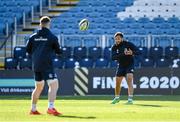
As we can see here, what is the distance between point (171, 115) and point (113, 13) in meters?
20.2

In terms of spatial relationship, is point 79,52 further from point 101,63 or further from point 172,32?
point 172,32

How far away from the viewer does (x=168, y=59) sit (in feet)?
Result: 100

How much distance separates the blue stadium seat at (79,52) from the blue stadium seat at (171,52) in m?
3.88

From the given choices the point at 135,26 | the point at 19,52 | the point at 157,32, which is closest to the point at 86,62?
the point at 19,52

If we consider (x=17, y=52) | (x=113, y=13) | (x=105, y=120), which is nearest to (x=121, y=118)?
(x=105, y=120)

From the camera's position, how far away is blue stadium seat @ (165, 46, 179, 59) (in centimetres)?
3069

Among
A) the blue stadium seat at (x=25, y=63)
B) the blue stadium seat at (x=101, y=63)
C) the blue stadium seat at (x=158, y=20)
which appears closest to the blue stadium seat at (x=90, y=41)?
the blue stadium seat at (x=101, y=63)

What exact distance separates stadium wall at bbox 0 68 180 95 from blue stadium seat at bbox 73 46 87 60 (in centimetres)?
289

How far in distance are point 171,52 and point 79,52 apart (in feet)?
14.3

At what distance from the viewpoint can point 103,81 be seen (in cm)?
2881

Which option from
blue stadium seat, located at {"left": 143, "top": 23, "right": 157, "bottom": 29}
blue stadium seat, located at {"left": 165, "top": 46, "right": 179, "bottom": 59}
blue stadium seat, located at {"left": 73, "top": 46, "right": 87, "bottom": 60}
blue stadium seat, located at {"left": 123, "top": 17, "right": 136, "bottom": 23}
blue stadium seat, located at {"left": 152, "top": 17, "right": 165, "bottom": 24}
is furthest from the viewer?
blue stadium seat, located at {"left": 123, "top": 17, "right": 136, "bottom": 23}

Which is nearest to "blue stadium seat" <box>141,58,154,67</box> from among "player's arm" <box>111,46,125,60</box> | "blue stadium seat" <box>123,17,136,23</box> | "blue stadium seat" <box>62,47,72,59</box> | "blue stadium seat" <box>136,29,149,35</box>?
"blue stadium seat" <box>136,29,149,35</box>

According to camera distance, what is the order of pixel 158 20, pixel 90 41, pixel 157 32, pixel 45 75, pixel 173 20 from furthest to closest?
pixel 158 20 < pixel 173 20 < pixel 157 32 < pixel 90 41 < pixel 45 75

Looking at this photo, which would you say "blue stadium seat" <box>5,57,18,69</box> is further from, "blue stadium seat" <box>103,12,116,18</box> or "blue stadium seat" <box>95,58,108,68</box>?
"blue stadium seat" <box>103,12,116,18</box>
